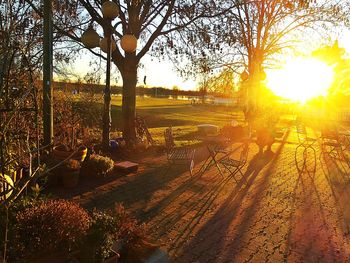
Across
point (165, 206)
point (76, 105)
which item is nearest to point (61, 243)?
point (165, 206)

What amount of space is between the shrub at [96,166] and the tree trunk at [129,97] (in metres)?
3.45

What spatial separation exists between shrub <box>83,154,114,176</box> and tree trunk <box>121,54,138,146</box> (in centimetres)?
345

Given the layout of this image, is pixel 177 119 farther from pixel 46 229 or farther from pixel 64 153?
pixel 46 229

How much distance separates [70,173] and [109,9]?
13.2 ft

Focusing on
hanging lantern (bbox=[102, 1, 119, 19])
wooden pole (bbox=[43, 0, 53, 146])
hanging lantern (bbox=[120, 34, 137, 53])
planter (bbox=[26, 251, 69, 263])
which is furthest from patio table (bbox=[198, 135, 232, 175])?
planter (bbox=[26, 251, 69, 263])

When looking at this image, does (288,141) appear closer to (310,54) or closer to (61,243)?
(310,54)

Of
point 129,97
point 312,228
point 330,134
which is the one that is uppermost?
point 129,97

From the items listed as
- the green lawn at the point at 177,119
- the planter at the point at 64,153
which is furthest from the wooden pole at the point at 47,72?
the green lawn at the point at 177,119

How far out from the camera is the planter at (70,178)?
6.05 metres

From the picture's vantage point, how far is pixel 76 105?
9.42 metres

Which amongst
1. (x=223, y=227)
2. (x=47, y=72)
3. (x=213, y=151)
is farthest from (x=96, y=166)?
(x=223, y=227)

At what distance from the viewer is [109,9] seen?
297 inches

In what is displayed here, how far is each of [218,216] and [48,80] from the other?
4242 millimetres

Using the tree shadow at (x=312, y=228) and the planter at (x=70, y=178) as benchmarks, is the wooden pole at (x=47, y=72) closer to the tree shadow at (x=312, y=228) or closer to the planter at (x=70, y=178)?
the planter at (x=70, y=178)
